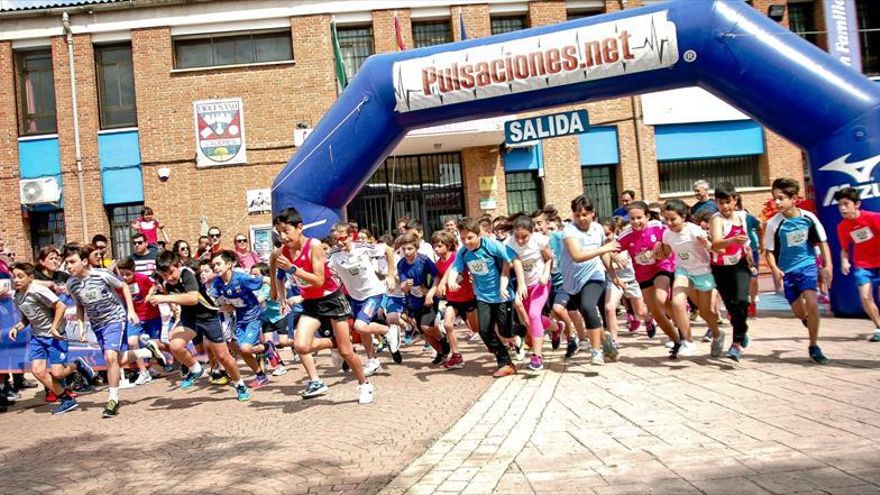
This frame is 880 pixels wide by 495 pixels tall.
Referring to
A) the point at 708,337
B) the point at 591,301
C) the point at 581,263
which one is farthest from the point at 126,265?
the point at 708,337

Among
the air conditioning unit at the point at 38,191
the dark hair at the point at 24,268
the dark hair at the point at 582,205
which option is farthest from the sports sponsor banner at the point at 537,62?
the air conditioning unit at the point at 38,191

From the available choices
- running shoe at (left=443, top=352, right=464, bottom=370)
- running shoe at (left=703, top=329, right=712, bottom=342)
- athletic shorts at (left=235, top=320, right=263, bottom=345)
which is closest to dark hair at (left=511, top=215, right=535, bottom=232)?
running shoe at (left=443, top=352, right=464, bottom=370)

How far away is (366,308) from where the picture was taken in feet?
26.6

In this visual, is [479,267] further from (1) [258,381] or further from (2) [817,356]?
(2) [817,356]

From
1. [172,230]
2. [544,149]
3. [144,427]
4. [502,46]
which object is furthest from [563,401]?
[172,230]

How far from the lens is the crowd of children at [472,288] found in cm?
697

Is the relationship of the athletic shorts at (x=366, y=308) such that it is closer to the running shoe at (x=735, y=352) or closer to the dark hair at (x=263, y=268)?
the dark hair at (x=263, y=268)

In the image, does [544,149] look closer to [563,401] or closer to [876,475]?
[563,401]

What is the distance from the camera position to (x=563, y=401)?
19.3ft

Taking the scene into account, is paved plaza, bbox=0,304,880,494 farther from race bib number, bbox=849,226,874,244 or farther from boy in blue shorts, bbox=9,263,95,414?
race bib number, bbox=849,226,874,244

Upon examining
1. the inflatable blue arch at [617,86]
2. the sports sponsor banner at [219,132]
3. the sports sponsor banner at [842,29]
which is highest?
the sports sponsor banner at [842,29]

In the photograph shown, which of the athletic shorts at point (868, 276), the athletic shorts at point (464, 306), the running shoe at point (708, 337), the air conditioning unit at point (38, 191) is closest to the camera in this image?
the athletic shorts at point (868, 276)

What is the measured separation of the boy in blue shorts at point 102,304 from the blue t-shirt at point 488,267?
404cm

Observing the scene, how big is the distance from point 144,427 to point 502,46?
→ 6934 mm
